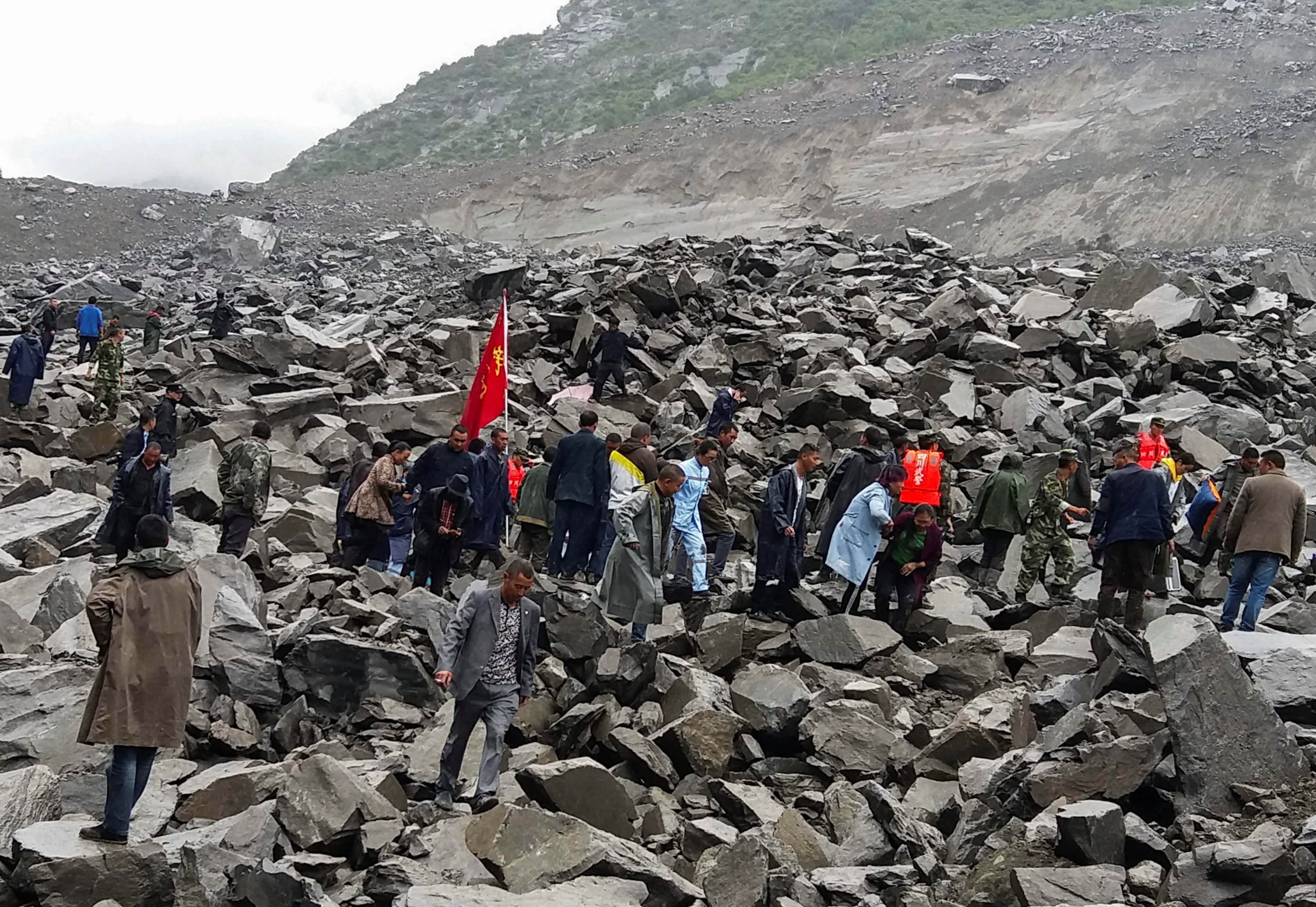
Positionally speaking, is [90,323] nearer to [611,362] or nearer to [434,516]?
[611,362]

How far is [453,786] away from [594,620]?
90.7 inches

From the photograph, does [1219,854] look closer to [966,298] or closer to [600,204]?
[966,298]

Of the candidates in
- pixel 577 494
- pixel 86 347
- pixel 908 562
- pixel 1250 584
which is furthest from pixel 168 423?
pixel 1250 584

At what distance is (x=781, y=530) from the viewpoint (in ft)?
27.7

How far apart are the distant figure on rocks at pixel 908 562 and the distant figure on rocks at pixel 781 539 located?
0.68m

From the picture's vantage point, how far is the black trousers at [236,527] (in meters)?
9.41

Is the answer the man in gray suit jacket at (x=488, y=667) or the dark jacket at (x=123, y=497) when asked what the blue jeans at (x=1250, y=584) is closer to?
the man in gray suit jacket at (x=488, y=667)

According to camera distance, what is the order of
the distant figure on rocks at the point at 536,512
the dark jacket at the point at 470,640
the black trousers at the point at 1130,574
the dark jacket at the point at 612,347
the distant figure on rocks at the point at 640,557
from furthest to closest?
1. the dark jacket at the point at 612,347
2. the distant figure on rocks at the point at 536,512
3. the black trousers at the point at 1130,574
4. the distant figure on rocks at the point at 640,557
5. the dark jacket at the point at 470,640

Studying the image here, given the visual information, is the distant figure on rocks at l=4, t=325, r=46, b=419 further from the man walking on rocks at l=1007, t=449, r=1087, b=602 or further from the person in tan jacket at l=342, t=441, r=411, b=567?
the man walking on rocks at l=1007, t=449, r=1087, b=602

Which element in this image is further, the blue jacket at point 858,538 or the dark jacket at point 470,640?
the blue jacket at point 858,538

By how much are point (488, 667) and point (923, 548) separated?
13.3 ft

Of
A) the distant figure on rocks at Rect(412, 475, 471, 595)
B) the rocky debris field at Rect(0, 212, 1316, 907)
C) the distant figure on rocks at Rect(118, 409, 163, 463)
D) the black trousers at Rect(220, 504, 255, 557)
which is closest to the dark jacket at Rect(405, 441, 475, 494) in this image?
the distant figure on rocks at Rect(412, 475, 471, 595)

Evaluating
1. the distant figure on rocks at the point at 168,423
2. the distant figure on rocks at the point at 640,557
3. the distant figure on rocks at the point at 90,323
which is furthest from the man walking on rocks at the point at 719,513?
the distant figure on rocks at the point at 90,323

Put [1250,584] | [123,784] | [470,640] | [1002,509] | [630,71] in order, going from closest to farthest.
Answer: [123,784] → [470,640] → [1250,584] → [1002,509] → [630,71]
